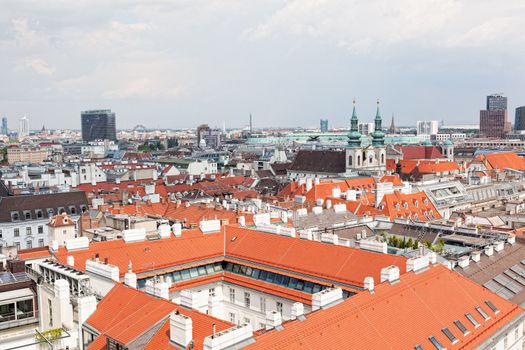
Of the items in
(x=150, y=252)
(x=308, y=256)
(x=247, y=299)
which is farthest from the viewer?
(x=150, y=252)

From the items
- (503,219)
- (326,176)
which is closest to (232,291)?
(503,219)

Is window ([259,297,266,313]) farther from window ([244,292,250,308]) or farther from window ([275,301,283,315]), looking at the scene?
window ([244,292,250,308])

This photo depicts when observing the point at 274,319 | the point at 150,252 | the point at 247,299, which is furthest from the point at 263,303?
the point at 274,319

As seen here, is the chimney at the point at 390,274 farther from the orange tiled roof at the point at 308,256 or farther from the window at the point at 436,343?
the window at the point at 436,343

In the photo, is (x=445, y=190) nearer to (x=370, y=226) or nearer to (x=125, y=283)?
(x=370, y=226)

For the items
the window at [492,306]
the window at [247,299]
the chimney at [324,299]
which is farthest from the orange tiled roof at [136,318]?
the window at [492,306]

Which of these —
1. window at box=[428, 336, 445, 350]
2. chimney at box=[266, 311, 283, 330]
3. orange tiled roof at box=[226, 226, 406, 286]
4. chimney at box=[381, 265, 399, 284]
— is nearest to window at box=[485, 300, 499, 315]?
orange tiled roof at box=[226, 226, 406, 286]

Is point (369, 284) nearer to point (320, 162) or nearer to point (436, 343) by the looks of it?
point (436, 343)
